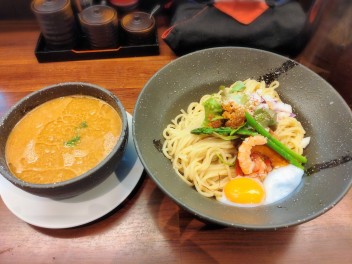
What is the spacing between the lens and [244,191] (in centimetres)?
140

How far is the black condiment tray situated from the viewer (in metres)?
2.17

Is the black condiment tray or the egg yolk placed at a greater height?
the black condiment tray

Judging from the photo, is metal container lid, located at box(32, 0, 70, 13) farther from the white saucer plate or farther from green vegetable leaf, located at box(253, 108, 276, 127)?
green vegetable leaf, located at box(253, 108, 276, 127)

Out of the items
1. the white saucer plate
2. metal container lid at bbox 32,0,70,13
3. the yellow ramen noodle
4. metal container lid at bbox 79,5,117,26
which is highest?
metal container lid at bbox 32,0,70,13

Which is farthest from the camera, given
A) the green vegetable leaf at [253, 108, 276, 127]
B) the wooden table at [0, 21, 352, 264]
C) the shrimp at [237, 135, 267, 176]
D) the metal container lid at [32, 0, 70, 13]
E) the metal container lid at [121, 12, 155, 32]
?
the metal container lid at [121, 12, 155, 32]

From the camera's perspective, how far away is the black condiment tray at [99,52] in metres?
2.17

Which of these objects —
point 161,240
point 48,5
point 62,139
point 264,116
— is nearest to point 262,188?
point 264,116

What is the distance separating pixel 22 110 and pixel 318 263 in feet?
4.97

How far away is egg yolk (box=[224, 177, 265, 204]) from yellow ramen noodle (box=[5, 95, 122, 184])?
0.58 m

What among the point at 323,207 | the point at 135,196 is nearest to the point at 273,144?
the point at 323,207

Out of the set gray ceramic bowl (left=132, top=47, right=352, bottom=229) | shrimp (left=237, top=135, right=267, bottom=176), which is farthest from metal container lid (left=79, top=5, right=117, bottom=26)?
shrimp (left=237, top=135, right=267, bottom=176)

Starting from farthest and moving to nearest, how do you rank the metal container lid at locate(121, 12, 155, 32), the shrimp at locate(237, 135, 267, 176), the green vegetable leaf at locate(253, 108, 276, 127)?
the metal container lid at locate(121, 12, 155, 32), the green vegetable leaf at locate(253, 108, 276, 127), the shrimp at locate(237, 135, 267, 176)

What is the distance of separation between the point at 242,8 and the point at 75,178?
1.57 metres

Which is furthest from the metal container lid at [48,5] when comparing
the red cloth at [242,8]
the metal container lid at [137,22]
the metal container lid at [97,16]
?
the red cloth at [242,8]
